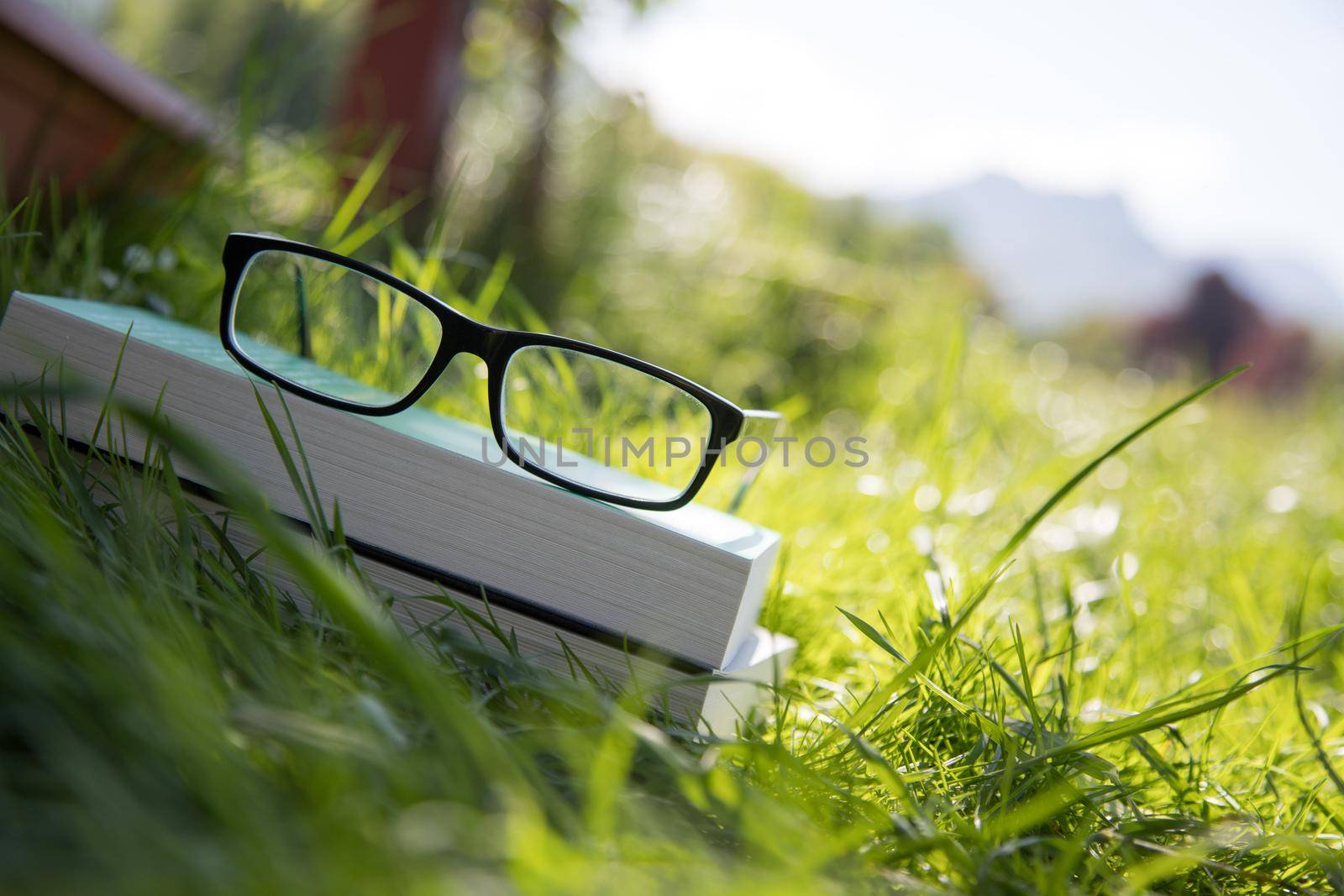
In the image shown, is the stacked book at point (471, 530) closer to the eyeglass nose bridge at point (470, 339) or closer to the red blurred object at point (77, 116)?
the eyeglass nose bridge at point (470, 339)

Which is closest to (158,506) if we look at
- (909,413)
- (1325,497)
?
(909,413)

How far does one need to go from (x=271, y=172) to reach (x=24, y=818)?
5.01ft

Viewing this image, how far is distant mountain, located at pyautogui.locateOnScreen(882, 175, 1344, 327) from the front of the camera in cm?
909

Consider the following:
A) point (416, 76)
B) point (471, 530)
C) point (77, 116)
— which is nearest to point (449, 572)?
point (471, 530)

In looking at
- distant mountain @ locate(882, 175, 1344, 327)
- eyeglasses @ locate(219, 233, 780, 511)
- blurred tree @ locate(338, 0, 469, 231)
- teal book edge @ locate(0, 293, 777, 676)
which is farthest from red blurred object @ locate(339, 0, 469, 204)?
distant mountain @ locate(882, 175, 1344, 327)

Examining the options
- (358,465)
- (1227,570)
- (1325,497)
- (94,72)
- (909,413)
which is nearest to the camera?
(358,465)

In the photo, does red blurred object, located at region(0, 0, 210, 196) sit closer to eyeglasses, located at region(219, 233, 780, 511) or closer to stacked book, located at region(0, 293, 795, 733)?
eyeglasses, located at region(219, 233, 780, 511)

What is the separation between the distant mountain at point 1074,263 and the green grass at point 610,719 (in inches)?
175

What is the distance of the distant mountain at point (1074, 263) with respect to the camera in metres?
9.09

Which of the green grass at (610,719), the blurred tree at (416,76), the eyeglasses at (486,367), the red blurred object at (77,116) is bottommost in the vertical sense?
the green grass at (610,719)

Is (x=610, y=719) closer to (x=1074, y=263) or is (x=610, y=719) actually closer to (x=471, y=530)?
(x=471, y=530)

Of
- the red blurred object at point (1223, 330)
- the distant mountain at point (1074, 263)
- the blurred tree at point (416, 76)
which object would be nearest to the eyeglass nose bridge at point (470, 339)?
the blurred tree at point (416, 76)

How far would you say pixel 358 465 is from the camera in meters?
0.74

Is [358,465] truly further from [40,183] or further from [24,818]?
[40,183]
